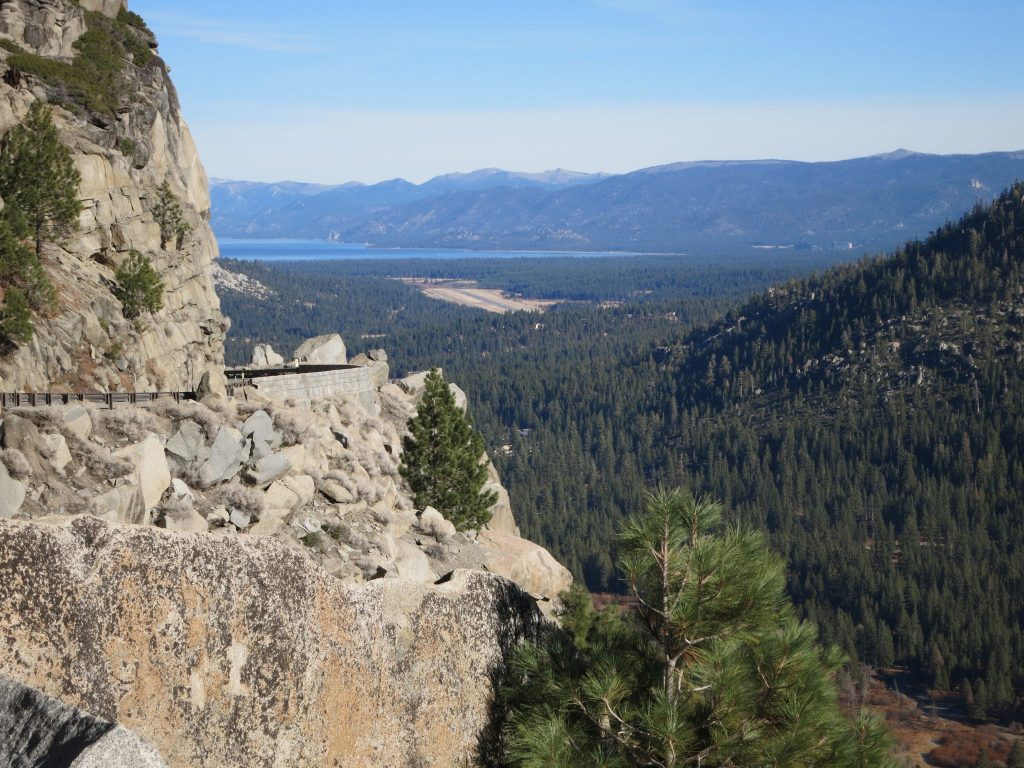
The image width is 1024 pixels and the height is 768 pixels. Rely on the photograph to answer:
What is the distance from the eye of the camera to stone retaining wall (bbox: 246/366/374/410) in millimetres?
41719

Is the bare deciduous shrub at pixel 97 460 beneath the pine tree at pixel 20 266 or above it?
beneath

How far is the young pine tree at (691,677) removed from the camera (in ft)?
41.1

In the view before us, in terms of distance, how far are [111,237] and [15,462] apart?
22.3m

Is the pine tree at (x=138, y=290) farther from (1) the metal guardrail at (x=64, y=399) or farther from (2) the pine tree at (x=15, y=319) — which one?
(1) the metal guardrail at (x=64, y=399)

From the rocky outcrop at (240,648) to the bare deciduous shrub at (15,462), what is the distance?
14844mm

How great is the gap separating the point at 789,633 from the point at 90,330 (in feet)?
100

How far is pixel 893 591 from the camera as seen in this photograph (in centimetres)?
12056

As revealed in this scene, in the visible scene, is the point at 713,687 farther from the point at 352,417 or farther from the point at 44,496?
the point at 352,417

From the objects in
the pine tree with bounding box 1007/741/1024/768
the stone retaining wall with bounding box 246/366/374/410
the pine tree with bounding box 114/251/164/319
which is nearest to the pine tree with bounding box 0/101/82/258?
the pine tree with bounding box 114/251/164/319

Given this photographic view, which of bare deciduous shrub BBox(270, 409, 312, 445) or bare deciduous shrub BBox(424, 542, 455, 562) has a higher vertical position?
bare deciduous shrub BBox(270, 409, 312, 445)

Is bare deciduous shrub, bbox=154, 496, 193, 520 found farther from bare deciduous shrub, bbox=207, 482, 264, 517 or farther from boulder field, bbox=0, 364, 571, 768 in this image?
boulder field, bbox=0, 364, 571, 768

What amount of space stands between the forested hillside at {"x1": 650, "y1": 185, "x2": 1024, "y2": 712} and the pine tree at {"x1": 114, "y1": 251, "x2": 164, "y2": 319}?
275ft

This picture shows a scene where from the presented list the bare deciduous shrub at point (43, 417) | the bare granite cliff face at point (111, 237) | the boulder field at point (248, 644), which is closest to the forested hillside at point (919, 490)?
the bare granite cliff face at point (111, 237)

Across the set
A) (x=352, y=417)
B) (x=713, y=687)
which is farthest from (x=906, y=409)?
(x=713, y=687)
